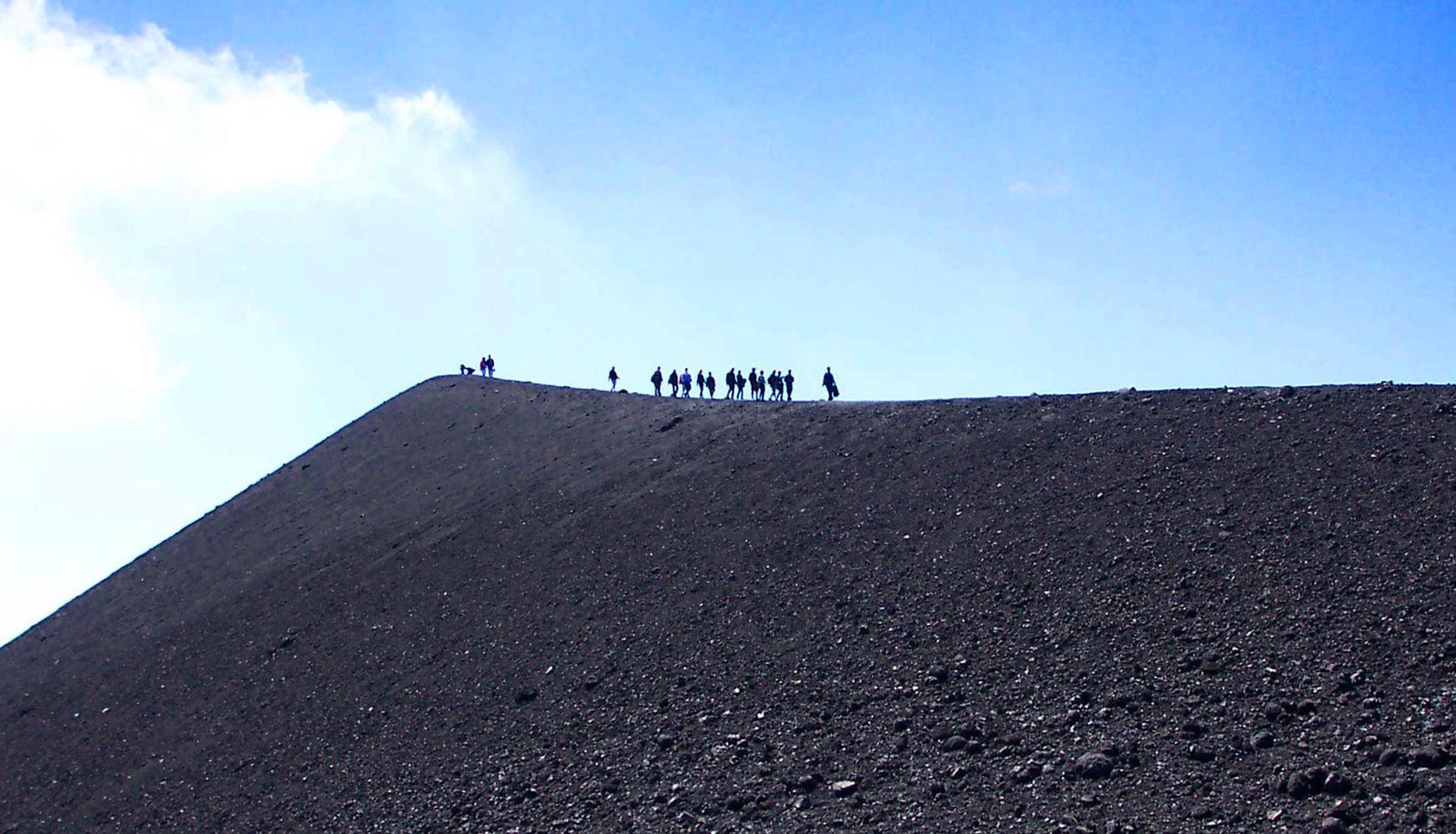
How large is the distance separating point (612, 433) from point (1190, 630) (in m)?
22.5

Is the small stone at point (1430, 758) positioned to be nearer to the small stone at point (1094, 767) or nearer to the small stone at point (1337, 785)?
the small stone at point (1337, 785)

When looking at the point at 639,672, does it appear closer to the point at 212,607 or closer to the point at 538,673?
the point at 538,673

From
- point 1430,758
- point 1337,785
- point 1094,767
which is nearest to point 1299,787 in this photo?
point 1337,785

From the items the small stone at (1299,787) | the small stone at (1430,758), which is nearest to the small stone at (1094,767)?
the small stone at (1299,787)

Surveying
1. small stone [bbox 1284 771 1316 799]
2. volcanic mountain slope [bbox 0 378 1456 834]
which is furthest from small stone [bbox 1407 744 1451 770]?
small stone [bbox 1284 771 1316 799]

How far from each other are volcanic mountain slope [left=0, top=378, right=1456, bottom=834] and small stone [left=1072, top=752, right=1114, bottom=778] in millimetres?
58

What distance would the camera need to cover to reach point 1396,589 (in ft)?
55.4

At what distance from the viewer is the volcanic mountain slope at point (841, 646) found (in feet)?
49.2

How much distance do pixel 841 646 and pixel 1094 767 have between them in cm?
590

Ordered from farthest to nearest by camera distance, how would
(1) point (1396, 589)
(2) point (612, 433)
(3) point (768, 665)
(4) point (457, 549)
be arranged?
(2) point (612, 433) → (4) point (457, 549) → (3) point (768, 665) → (1) point (1396, 589)

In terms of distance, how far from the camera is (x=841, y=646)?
19922 millimetres

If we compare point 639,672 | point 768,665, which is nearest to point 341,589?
point 639,672

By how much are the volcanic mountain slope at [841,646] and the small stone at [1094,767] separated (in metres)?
A: 0.06

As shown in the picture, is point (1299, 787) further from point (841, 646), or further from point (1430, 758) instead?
point (841, 646)
